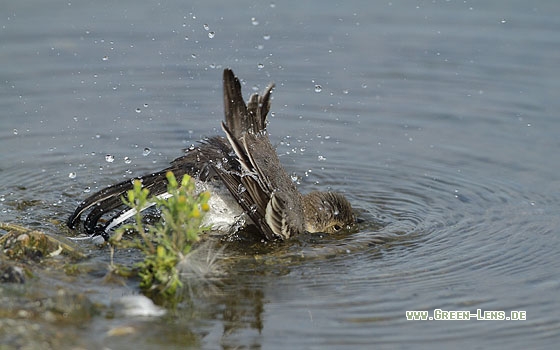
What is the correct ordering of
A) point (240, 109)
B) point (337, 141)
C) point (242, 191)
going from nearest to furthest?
point (242, 191), point (240, 109), point (337, 141)

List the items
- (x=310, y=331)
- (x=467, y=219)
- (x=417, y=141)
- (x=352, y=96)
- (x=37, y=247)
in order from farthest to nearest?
1. (x=352, y=96)
2. (x=417, y=141)
3. (x=467, y=219)
4. (x=37, y=247)
5. (x=310, y=331)

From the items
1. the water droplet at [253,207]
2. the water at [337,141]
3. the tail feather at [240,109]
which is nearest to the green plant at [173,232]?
the water at [337,141]

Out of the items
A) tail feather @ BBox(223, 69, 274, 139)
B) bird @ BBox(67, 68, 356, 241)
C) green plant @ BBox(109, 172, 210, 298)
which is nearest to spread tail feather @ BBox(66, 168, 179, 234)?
bird @ BBox(67, 68, 356, 241)

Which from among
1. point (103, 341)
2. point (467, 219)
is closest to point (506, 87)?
point (467, 219)

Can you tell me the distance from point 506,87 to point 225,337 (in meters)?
7.18

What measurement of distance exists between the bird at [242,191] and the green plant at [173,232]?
4.61 ft

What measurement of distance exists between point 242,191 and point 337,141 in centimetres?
325

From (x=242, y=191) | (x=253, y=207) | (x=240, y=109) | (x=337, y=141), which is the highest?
(x=240, y=109)

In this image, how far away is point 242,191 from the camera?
7656mm

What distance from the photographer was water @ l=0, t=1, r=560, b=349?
20.6 ft

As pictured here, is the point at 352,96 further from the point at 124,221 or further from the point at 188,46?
the point at 124,221

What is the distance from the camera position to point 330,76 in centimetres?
1211

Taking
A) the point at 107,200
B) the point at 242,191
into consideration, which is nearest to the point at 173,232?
the point at 242,191

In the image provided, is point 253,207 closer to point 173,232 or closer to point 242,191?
point 242,191
